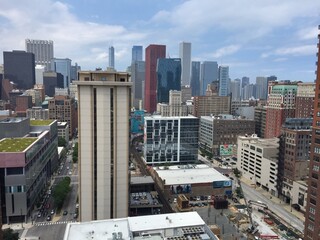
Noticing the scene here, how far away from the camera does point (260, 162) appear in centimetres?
11069

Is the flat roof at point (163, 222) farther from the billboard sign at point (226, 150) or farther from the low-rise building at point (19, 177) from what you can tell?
the billboard sign at point (226, 150)

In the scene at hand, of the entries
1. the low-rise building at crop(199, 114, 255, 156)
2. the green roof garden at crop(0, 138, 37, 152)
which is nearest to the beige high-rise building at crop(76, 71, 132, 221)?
the green roof garden at crop(0, 138, 37, 152)

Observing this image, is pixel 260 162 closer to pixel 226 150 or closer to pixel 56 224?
pixel 226 150

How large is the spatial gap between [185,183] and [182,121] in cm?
4124

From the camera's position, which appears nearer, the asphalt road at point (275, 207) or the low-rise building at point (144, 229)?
the low-rise building at point (144, 229)

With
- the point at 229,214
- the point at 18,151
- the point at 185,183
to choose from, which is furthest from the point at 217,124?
the point at 18,151

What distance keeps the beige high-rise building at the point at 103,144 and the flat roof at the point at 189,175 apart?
3849 cm

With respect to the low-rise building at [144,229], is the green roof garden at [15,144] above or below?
above

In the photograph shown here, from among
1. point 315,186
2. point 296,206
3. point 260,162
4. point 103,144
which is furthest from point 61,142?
point 315,186

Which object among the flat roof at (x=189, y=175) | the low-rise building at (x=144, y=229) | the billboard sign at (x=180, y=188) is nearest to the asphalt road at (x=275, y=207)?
the flat roof at (x=189, y=175)

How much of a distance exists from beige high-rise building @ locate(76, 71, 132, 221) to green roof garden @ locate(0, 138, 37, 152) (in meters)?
29.4

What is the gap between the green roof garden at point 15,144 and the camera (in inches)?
3137

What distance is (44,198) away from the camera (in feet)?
315

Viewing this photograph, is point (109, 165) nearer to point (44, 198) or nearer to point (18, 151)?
point (18, 151)
